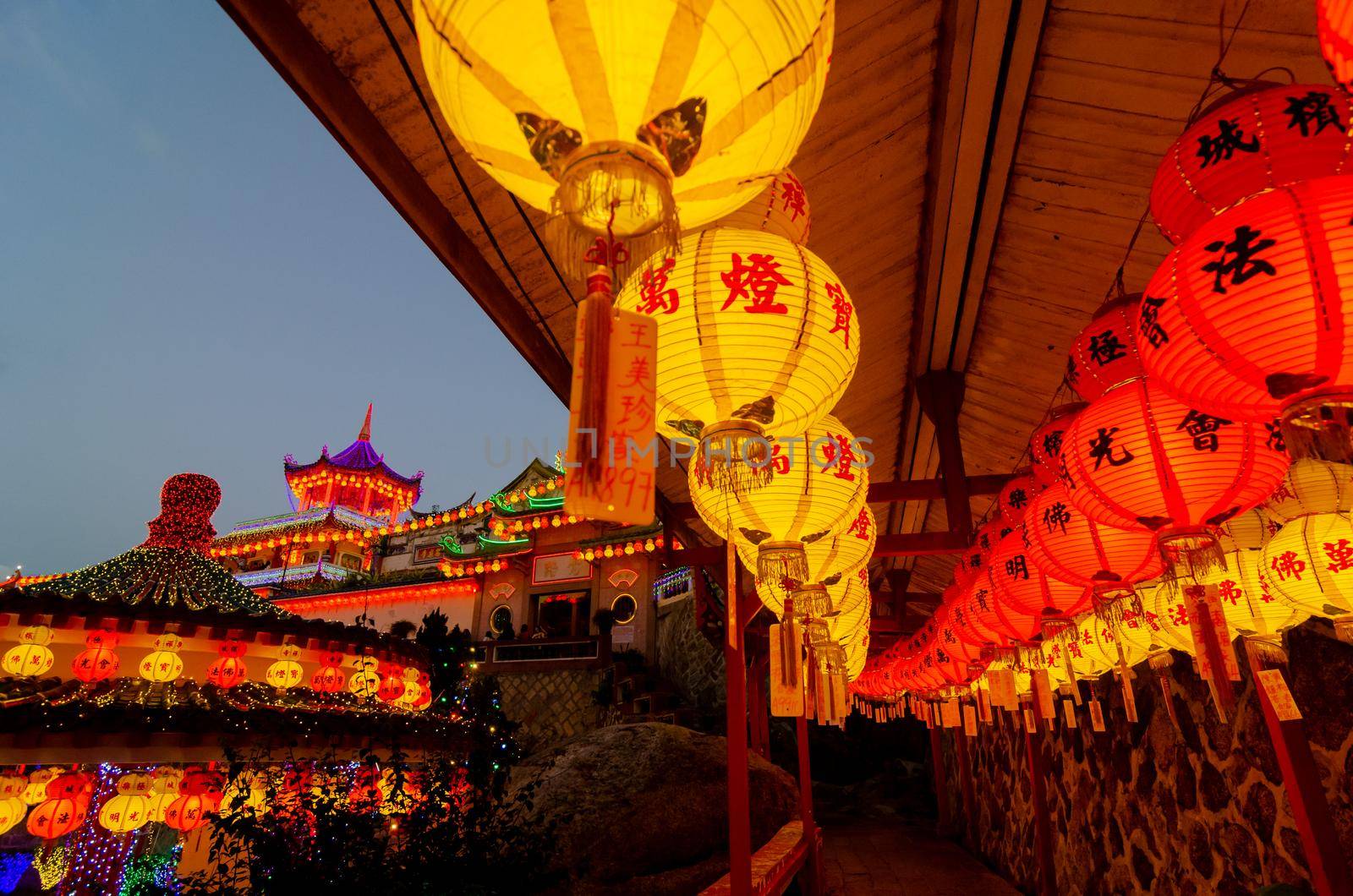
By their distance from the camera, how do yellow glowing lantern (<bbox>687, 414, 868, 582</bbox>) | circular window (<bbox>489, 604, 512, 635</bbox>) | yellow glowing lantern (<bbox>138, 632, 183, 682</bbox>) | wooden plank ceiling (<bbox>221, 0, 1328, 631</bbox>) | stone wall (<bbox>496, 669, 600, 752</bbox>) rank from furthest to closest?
circular window (<bbox>489, 604, 512, 635</bbox>) → stone wall (<bbox>496, 669, 600, 752</bbox>) → yellow glowing lantern (<bbox>138, 632, 183, 682</bbox>) → yellow glowing lantern (<bbox>687, 414, 868, 582</bbox>) → wooden plank ceiling (<bbox>221, 0, 1328, 631</bbox>)

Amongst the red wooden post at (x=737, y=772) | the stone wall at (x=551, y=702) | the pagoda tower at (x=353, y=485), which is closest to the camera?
the red wooden post at (x=737, y=772)

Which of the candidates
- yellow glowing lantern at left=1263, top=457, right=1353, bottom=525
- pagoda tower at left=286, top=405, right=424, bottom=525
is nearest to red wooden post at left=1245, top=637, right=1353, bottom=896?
yellow glowing lantern at left=1263, top=457, right=1353, bottom=525

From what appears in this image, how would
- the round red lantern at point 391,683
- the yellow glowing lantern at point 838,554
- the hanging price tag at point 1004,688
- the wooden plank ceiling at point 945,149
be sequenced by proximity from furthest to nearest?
1. the round red lantern at point 391,683
2. the hanging price tag at point 1004,688
3. the yellow glowing lantern at point 838,554
4. the wooden plank ceiling at point 945,149

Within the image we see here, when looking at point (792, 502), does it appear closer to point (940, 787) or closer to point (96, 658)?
point (96, 658)

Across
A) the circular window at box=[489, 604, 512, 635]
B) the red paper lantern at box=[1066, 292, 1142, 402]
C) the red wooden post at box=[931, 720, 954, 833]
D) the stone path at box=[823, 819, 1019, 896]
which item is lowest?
the stone path at box=[823, 819, 1019, 896]

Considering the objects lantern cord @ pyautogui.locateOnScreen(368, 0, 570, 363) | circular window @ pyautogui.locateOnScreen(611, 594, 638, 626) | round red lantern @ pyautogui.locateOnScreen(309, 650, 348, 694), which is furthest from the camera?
circular window @ pyautogui.locateOnScreen(611, 594, 638, 626)

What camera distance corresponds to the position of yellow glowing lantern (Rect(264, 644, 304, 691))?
7172 mm

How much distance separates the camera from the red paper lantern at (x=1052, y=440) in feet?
10.2

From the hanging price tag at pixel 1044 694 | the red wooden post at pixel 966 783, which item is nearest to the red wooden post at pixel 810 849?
the hanging price tag at pixel 1044 694

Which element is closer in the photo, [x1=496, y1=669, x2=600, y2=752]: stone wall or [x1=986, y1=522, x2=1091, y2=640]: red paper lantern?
[x1=986, y1=522, x2=1091, y2=640]: red paper lantern

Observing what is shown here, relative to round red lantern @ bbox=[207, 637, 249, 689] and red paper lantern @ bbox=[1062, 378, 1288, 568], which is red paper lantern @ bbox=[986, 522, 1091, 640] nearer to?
red paper lantern @ bbox=[1062, 378, 1288, 568]

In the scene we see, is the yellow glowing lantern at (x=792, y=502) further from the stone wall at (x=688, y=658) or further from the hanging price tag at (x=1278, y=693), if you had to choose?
the stone wall at (x=688, y=658)

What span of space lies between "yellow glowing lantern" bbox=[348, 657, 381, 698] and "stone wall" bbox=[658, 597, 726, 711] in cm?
861

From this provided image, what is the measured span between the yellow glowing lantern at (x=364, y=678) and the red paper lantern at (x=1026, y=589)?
700 centimetres
